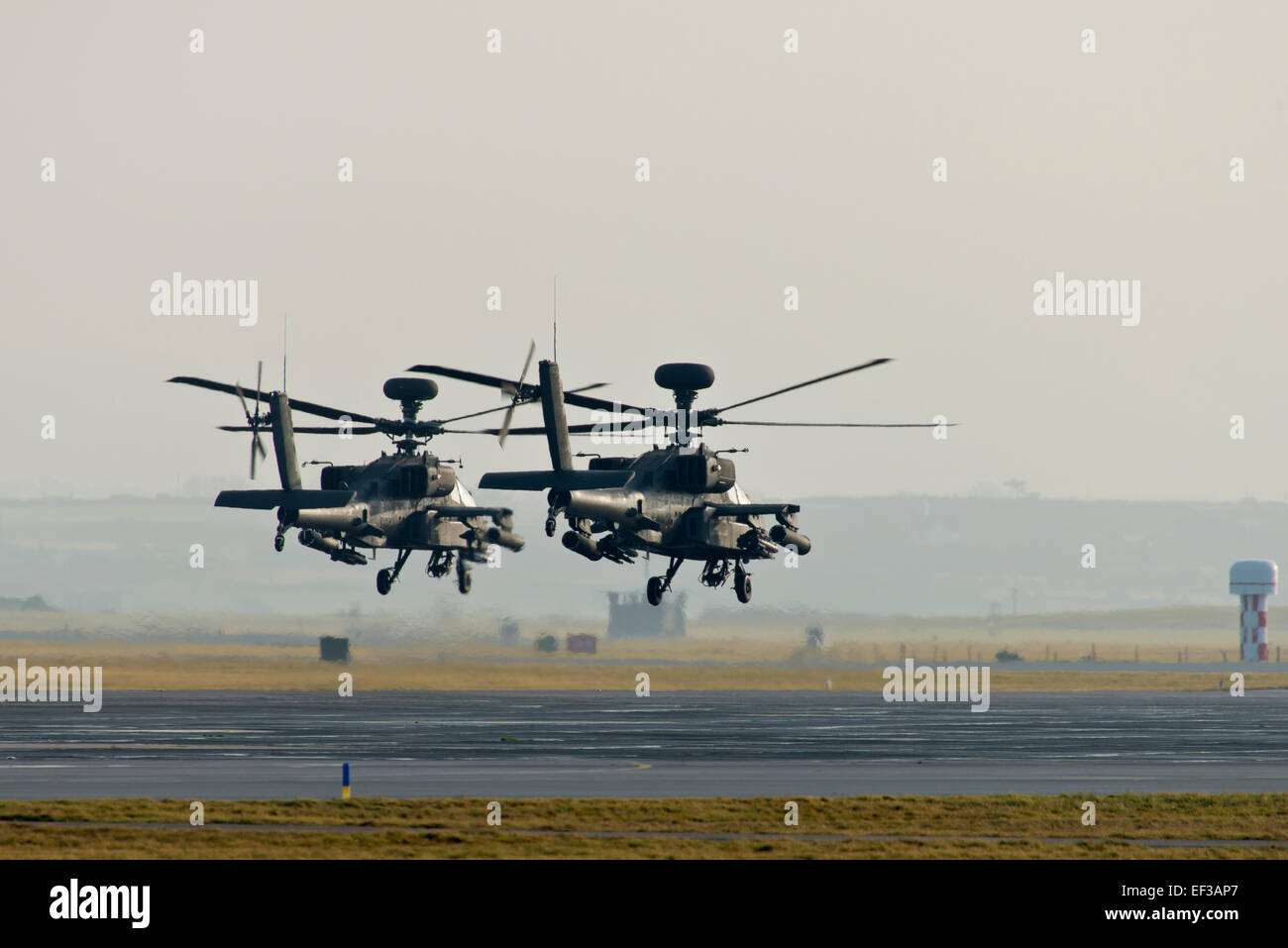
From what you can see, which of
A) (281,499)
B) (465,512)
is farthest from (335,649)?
(281,499)

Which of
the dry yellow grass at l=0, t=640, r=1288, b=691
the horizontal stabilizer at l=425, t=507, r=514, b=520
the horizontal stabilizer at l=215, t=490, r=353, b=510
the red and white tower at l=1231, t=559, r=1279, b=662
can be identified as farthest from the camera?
the red and white tower at l=1231, t=559, r=1279, b=662

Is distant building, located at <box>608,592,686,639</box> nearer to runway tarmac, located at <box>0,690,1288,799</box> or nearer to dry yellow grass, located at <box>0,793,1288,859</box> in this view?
runway tarmac, located at <box>0,690,1288,799</box>

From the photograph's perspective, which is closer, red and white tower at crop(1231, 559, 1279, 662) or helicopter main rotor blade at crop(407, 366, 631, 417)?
helicopter main rotor blade at crop(407, 366, 631, 417)

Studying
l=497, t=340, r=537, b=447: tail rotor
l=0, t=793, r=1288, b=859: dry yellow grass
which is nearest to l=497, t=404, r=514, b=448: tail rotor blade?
l=497, t=340, r=537, b=447: tail rotor

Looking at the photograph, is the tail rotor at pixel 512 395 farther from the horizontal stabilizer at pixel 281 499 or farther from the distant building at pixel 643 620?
the distant building at pixel 643 620

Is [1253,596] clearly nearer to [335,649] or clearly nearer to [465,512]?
[335,649]

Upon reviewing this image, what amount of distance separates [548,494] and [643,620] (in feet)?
432

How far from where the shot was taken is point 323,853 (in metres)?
30.5

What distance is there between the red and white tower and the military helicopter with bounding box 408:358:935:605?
4574 inches

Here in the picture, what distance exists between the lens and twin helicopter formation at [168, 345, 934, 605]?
65812 millimetres

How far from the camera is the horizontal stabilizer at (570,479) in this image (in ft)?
214
